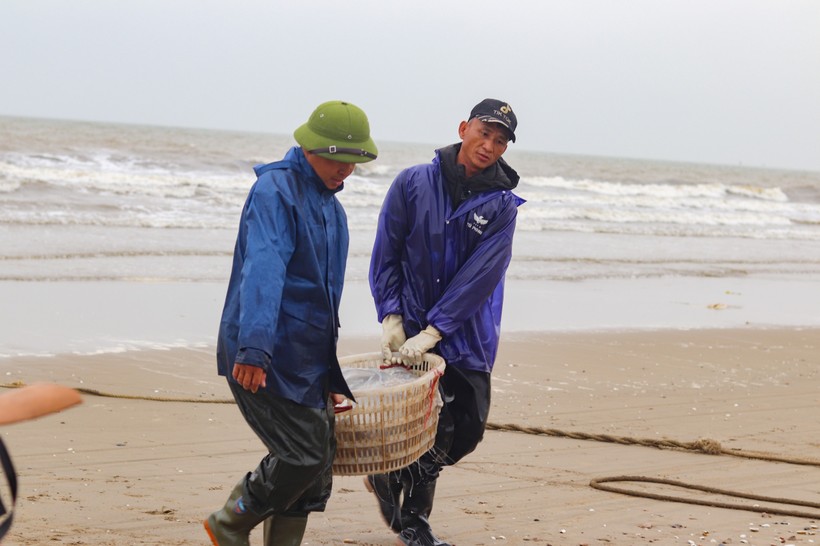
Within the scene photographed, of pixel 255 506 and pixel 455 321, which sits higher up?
pixel 455 321

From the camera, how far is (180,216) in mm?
19812

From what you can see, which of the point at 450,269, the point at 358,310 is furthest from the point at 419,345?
the point at 358,310

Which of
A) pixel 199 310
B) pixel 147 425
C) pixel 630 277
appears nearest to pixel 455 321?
pixel 147 425

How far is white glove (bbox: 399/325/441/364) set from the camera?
4.17 metres

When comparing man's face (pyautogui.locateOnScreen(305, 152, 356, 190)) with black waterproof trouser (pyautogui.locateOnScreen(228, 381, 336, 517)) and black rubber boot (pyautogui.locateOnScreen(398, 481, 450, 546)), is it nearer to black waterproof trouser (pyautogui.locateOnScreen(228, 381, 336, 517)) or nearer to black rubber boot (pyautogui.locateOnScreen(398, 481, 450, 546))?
black waterproof trouser (pyautogui.locateOnScreen(228, 381, 336, 517))

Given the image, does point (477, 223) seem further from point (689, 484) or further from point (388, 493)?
point (689, 484)

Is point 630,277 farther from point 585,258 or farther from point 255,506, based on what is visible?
point 255,506

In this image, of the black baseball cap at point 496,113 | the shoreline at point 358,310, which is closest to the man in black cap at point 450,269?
the black baseball cap at point 496,113

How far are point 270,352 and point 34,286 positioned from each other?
28.3ft

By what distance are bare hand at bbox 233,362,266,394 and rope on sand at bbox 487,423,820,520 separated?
2.62 meters

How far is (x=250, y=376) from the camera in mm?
3305

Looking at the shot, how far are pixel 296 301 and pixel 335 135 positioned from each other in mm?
588

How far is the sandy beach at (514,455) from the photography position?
4656 millimetres

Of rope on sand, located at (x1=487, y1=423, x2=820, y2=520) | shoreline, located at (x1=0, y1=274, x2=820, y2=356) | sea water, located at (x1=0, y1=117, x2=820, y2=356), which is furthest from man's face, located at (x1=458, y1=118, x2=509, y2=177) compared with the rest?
sea water, located at (x1=0, y1=117, x2=820, y2=356)
